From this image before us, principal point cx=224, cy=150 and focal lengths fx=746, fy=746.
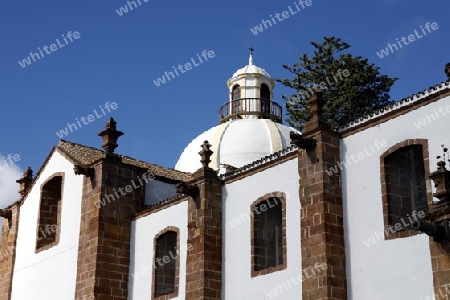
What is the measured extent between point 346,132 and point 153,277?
26.2ft

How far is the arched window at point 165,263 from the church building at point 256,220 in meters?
0.04

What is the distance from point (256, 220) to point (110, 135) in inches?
274

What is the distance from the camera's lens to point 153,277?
22516 millimetres

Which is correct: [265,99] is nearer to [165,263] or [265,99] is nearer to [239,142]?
[239,142]

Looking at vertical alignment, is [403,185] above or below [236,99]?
below

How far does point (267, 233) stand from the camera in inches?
784

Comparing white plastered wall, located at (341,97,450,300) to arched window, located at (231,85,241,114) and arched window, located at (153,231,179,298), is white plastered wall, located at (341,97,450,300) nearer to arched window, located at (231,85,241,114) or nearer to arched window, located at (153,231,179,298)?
arched window, located at (153,231,179,298)

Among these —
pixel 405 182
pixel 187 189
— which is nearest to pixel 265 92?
pixel 187 189

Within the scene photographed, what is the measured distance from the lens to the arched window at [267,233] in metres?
Result: 19.5

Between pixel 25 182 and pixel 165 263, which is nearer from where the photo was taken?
pixel 165 263

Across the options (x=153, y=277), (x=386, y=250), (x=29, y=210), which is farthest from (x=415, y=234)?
(x=29, y=210)

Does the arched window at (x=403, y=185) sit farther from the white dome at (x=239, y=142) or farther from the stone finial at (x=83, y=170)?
the white dome at (x=239, y=142)

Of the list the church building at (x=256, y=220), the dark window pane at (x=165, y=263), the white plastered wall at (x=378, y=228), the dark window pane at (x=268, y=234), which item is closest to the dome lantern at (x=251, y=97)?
the church building at (x=256, y=220)

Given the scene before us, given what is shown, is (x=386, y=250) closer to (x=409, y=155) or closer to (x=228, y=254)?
(x=409, y=155)
